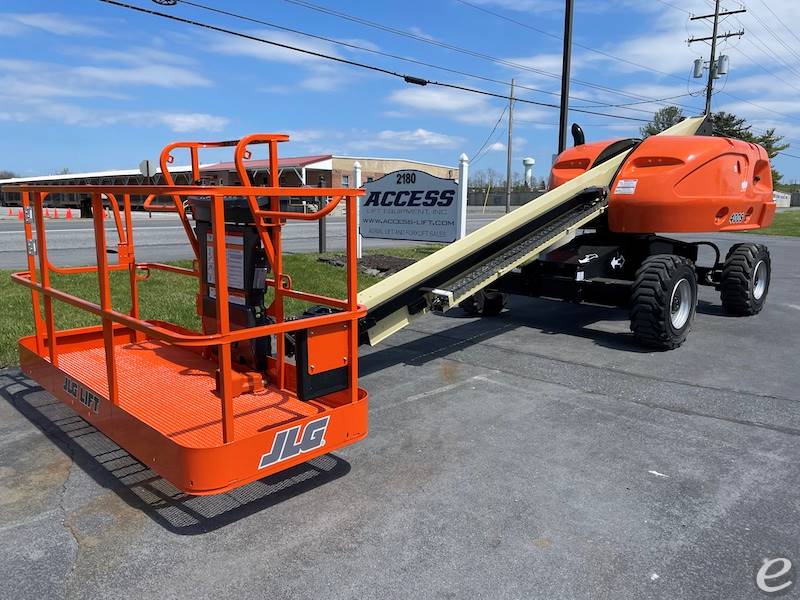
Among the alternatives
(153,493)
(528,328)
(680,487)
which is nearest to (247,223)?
(153,493)

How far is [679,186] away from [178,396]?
19.0ft

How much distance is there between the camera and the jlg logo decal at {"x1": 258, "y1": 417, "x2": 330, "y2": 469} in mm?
3348

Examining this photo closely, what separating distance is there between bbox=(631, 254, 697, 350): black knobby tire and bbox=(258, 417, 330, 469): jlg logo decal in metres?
4.33

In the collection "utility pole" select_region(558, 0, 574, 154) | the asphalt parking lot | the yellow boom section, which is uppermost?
"utility pole" select_region(558, 0, 574, 154)

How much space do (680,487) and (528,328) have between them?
438cm

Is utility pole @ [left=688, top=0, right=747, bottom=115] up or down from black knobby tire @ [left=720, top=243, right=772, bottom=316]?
up

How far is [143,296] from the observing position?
902 centimetres

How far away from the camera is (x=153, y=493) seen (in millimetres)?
3621

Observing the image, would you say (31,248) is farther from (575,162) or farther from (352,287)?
(575,162)

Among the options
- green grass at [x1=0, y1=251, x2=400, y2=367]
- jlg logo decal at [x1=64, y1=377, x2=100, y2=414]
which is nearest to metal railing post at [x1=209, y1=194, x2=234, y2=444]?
jlg logo decal at [x1=64, y1=377, x2=100, y2=414]

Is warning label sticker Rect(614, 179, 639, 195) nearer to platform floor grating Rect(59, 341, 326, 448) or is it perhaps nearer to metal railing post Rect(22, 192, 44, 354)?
platform floor grating Rect(59, 341, 326, 448)

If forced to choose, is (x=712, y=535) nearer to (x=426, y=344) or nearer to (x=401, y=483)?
(x=401, y=483)

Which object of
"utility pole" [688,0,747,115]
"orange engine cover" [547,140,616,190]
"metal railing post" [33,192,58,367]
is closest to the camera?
"metal railing post" [33,192,58,367]

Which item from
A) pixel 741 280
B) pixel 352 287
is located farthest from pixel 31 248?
pixel 741 280
